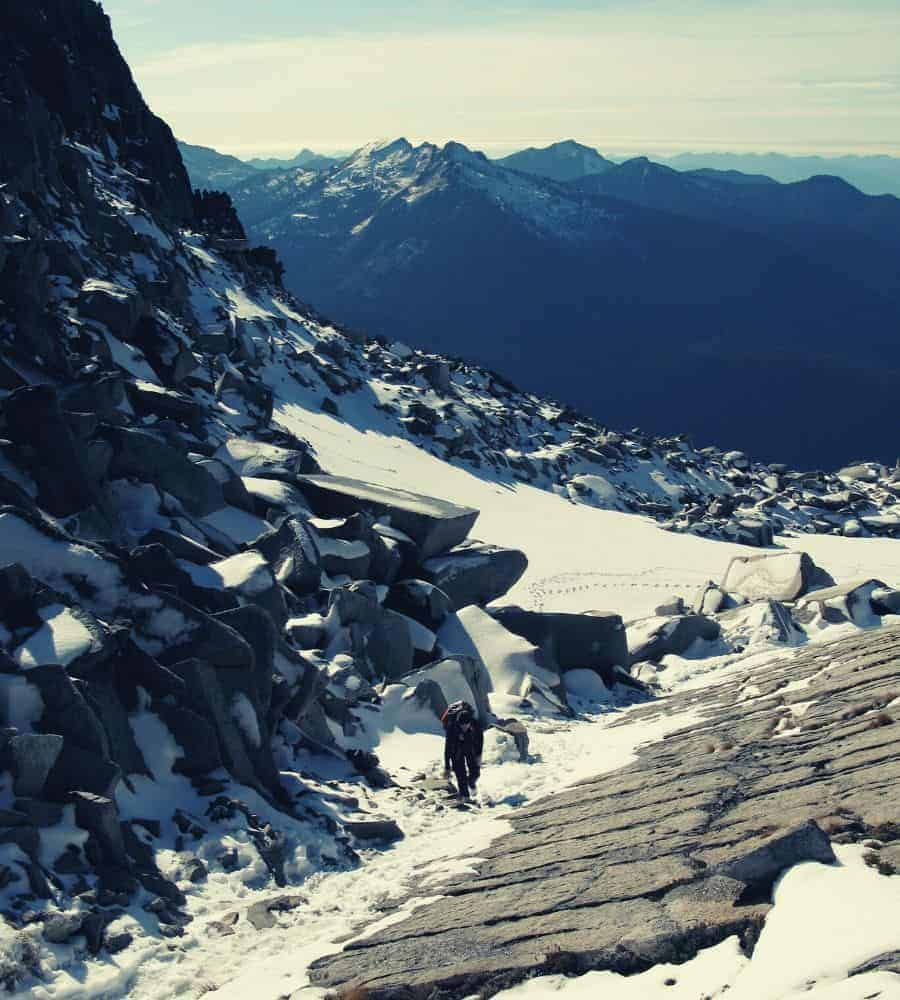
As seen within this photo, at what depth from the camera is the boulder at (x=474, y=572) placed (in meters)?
27.5

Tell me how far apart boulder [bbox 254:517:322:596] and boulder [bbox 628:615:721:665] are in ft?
34.6

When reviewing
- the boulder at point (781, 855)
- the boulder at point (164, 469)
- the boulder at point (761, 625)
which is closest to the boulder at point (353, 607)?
the boulder at point (164, 469)

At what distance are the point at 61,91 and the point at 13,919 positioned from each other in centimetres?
6444

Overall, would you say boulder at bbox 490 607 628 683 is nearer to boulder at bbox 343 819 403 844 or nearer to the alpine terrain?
the alpine terrain

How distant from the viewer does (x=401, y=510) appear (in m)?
27.9

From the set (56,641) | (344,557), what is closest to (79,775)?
(56,641)

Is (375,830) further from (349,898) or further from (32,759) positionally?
(32,759)

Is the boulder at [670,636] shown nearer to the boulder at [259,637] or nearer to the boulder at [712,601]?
the boulder at [712,601]

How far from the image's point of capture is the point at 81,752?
459 inches

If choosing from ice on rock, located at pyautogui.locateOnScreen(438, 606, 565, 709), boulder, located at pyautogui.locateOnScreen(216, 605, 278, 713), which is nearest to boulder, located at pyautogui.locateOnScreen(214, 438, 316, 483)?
ice on rock, located at pyautogui.locateOnScreen(438, 606, 565, 709)

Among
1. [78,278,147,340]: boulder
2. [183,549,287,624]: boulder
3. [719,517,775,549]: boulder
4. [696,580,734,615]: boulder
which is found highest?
[78,278,147,340]: boulder

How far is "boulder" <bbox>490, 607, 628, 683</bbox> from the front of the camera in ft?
86.9

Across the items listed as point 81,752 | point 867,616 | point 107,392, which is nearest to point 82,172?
Answer: point 107,392

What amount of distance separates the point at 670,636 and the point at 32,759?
2132cm
